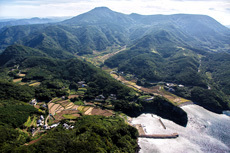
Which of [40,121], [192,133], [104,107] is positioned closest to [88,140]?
[40,121]

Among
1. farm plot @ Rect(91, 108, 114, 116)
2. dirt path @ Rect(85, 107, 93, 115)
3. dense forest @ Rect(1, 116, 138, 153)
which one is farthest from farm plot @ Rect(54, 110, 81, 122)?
dense forest @ Rect(1, 116, 138, 153)

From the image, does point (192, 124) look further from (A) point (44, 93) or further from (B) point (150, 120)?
(A) point (44, 93)

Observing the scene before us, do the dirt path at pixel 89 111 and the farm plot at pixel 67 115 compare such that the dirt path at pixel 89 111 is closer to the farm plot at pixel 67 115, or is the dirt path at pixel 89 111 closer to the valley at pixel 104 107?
the valley at pixel 104 107

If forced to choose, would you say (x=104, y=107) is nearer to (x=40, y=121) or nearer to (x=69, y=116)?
(x=69, y=116)

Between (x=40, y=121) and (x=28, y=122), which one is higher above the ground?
(x=28, y=122)

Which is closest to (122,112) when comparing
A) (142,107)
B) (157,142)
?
(142,107)

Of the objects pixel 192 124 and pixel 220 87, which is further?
Result: pixel 220 87

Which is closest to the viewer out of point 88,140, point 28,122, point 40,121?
point 88,140

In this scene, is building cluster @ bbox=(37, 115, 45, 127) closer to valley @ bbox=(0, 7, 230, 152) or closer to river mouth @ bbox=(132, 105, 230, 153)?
valley @ bbox=(0, 7, 230, 152)
